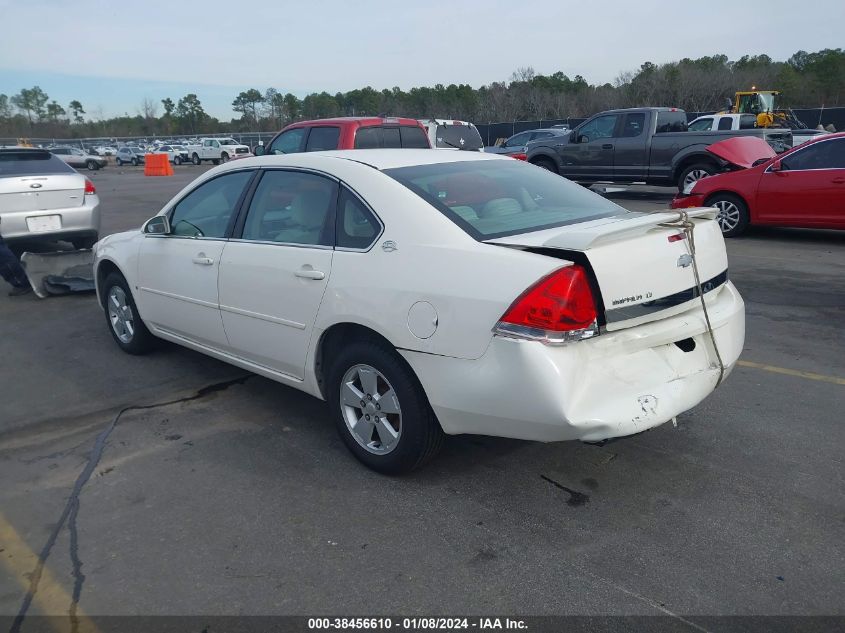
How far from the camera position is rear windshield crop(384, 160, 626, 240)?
3488mm

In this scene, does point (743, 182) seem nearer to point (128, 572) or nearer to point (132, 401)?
point (132, 401)

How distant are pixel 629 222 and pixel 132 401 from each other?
11.4 feet

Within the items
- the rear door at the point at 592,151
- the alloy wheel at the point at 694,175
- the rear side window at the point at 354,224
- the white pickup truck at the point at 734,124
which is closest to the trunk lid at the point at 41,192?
the rear side window at the point at 354,224

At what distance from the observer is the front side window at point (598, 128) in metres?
15.4

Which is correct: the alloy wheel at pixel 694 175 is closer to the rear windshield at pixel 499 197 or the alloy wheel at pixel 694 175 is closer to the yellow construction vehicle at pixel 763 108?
the rear windshield at pixel 499 197

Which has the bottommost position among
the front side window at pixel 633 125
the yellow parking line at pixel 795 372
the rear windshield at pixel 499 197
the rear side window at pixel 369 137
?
the yellow parking line at pixel 795 372

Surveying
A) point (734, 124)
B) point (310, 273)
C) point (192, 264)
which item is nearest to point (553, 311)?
point (310, 273)

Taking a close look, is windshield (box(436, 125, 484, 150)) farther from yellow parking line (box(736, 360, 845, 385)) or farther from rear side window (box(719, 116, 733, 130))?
yellow parking line (box(736, 360, 845, 385))

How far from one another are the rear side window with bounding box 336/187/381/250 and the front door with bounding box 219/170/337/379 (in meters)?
0.06

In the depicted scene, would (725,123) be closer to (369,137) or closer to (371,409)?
(369,137)

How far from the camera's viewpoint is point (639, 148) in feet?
48.8

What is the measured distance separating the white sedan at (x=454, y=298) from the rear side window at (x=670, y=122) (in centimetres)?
1176

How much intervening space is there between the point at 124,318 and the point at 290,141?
6928 millimetres

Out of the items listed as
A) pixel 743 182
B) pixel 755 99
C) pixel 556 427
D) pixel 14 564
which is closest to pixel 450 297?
pixel 556 427
